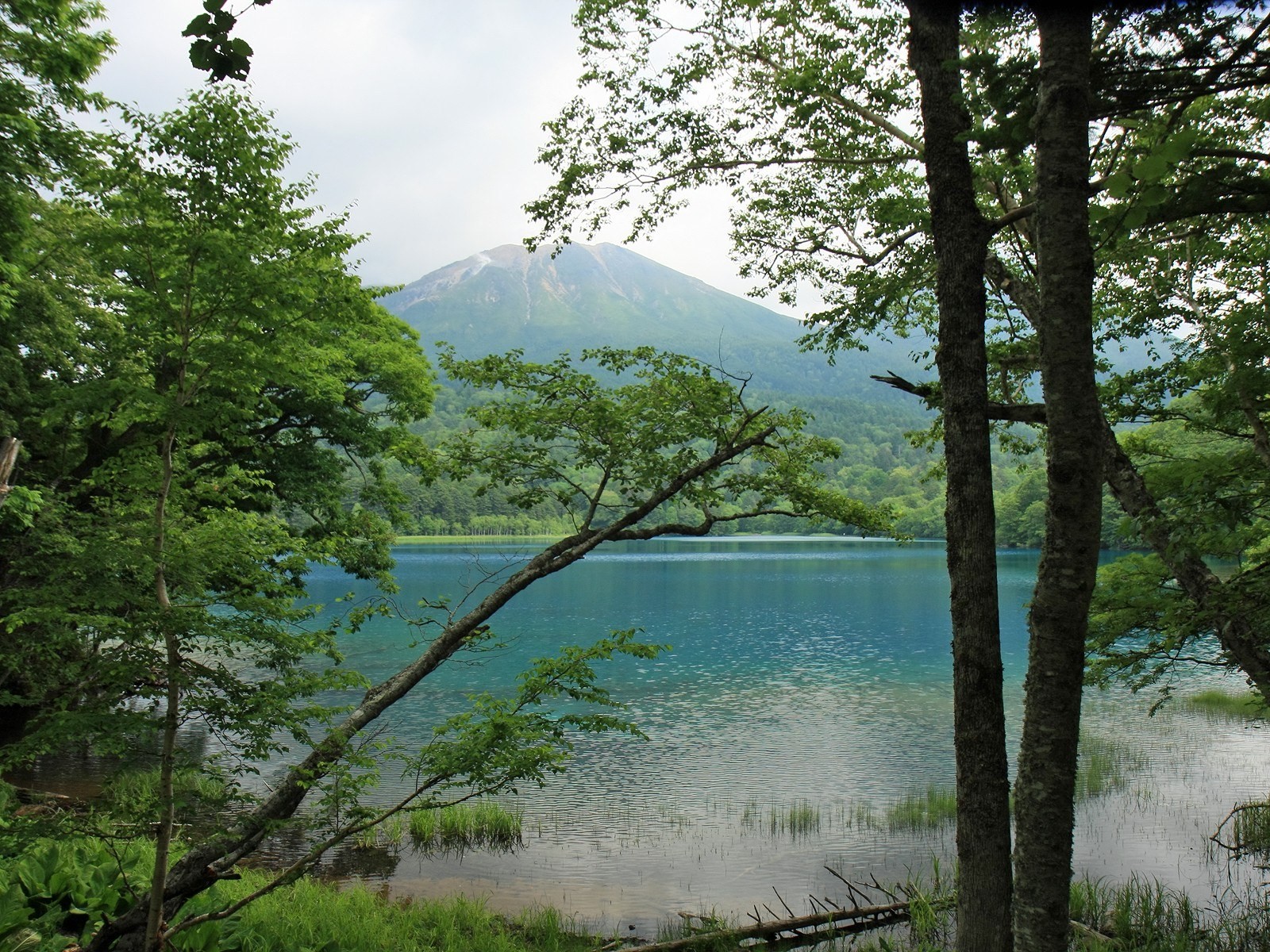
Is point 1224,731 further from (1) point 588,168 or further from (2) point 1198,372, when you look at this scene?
(1) point 588,168

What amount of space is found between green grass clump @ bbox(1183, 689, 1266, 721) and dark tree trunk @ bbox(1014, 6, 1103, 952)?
64.1 ft

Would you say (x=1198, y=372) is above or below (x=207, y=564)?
above

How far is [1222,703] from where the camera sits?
21.7 m

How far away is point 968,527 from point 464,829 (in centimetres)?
1032

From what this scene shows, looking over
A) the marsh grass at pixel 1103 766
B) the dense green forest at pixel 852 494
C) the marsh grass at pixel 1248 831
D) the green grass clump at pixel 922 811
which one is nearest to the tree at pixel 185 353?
the green grass clump at pixel 922 811

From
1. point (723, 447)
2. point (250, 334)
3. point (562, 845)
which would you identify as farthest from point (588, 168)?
→ point (562, 845)

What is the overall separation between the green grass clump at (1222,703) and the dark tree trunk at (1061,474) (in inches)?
769

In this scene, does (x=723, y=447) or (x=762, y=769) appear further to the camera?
(x=762, y=769)

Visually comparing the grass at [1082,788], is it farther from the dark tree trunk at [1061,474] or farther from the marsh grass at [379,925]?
the dark tree trunk at [1061,474]

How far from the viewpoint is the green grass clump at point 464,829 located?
41.1 feet

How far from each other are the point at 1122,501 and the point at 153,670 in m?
8.34

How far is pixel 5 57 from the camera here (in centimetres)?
1009

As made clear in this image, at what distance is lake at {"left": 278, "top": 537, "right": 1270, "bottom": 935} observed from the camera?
36.7 feet

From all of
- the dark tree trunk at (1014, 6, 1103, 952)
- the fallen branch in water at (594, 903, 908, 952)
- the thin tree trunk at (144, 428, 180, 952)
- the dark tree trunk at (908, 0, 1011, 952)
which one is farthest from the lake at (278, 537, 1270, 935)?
the dark tree trunk at (1014, 6, 1103, 952)
